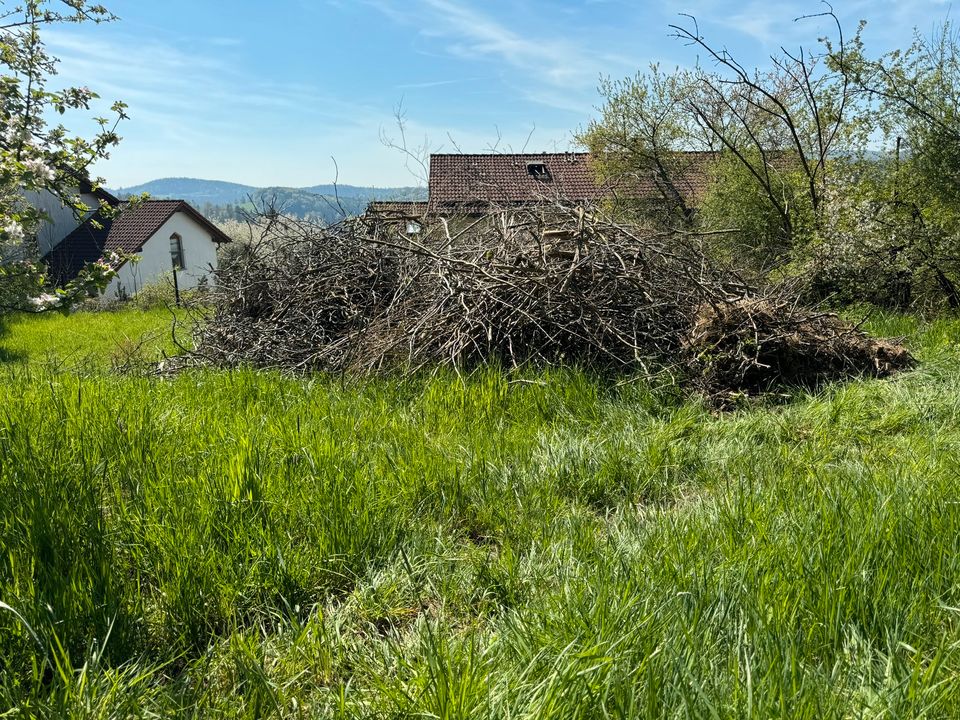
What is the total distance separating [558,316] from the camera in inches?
248

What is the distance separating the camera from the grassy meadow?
1.92 m

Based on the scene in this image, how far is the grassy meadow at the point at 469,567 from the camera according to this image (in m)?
1.92

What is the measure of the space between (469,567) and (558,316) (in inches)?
147

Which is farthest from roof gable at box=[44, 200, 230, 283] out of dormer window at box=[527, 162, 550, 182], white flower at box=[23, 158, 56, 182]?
white flower at box=[23, 158, 56, 182]

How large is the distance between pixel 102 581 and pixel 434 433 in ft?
8.31

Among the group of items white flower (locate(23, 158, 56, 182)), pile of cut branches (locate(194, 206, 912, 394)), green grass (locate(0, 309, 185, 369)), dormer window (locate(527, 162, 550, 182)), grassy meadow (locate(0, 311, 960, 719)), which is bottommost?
green grass (locate(0, 309, 185, 369))

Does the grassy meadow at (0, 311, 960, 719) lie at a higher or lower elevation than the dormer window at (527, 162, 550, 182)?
lower

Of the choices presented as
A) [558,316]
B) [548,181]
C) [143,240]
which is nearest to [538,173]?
[558,316]

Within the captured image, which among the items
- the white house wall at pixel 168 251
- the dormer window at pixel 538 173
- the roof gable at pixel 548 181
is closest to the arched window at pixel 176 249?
→ the white house wall at pixel 168 251

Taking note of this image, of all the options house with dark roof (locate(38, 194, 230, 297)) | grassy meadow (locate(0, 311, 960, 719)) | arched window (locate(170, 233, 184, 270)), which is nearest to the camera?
grassy meadow (locate(0, 311, 960, 719))

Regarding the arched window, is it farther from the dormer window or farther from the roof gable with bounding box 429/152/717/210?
A: the dormer window

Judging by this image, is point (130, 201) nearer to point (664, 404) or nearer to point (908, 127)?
point (664, 404)

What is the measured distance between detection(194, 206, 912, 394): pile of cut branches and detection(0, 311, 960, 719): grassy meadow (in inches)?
55.0

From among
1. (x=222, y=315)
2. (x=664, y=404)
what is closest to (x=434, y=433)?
(x=664, y=404)
